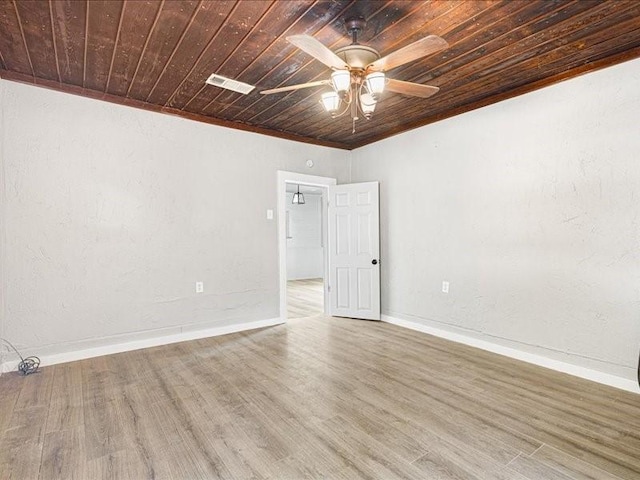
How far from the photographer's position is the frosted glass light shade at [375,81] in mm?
2236

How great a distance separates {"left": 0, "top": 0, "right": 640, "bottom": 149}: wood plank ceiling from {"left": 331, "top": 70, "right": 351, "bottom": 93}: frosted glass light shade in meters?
0.32

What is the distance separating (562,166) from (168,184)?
13.2 feet

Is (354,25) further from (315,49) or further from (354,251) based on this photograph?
(354,251)

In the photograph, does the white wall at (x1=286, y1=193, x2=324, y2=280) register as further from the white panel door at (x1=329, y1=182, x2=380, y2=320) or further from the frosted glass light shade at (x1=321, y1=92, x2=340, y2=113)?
the frosted glass light shade at (x1=321, y1=92, x2=340, y2=113)

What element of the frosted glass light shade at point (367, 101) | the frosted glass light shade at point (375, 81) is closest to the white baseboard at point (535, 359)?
the frosted glass light shade at point (367, 101)

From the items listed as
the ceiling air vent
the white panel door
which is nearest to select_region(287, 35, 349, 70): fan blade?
the ceiling air vent

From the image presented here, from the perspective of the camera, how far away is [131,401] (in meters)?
2.55

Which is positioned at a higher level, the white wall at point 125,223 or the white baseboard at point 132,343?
the white wall at point 125,223

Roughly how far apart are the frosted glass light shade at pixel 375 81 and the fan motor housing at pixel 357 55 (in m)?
0.11

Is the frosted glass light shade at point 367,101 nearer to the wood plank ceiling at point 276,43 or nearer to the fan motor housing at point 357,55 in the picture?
the fan motor housing at point 357,55

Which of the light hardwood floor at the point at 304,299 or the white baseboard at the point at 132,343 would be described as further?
the light hardwood floor at the point at 304,299

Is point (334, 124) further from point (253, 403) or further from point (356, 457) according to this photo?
point (356, 457)

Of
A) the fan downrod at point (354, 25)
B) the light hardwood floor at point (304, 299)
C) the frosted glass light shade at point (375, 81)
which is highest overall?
the fan downrod at point (354, 25)

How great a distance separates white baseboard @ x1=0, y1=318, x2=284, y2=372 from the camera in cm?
323
